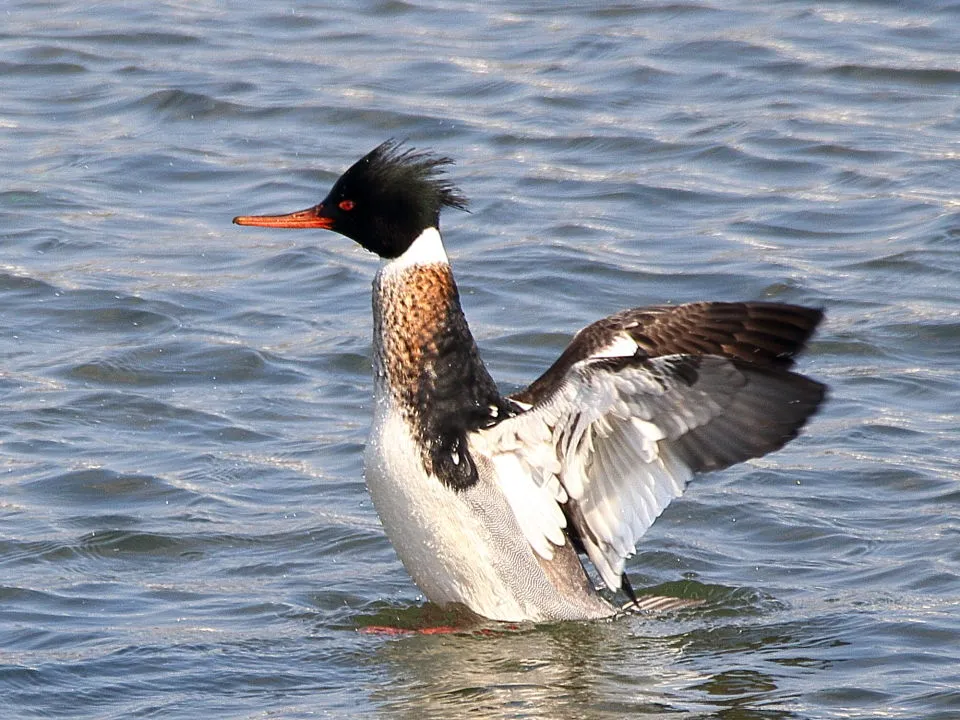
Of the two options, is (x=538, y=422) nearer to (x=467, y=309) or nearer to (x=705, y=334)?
(x=705, y=334)

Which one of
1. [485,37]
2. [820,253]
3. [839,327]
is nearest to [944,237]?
[820,253]

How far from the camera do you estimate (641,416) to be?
6.72 metres

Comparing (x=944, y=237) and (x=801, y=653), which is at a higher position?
(x=944, y=237)

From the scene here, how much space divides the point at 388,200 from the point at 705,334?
1.38 meters

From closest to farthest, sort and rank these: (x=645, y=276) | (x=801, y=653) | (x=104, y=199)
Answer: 1. (x=801, y=653)
2. (x=645, y=276)
3. (x=104, y=199)

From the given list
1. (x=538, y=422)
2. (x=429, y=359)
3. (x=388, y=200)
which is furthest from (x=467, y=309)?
(x=538, y=422)

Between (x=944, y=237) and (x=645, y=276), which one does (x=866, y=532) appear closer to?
(x=645, y=276)

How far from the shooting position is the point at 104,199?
39.5 ft

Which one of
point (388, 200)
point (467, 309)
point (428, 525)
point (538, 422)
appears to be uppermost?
point (388, 200)

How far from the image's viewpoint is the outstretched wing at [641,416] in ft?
21.5

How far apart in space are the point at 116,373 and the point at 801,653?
14.4 ft

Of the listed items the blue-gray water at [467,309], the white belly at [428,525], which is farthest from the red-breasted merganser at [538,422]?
the blue-gray water at [467,309]

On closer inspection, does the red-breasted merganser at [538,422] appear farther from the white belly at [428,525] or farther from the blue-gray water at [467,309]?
the blue-gray water at [467,309]

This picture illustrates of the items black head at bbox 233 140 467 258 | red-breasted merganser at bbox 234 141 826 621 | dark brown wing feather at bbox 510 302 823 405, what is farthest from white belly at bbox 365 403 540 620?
black head at bbox 233 140 467 258
